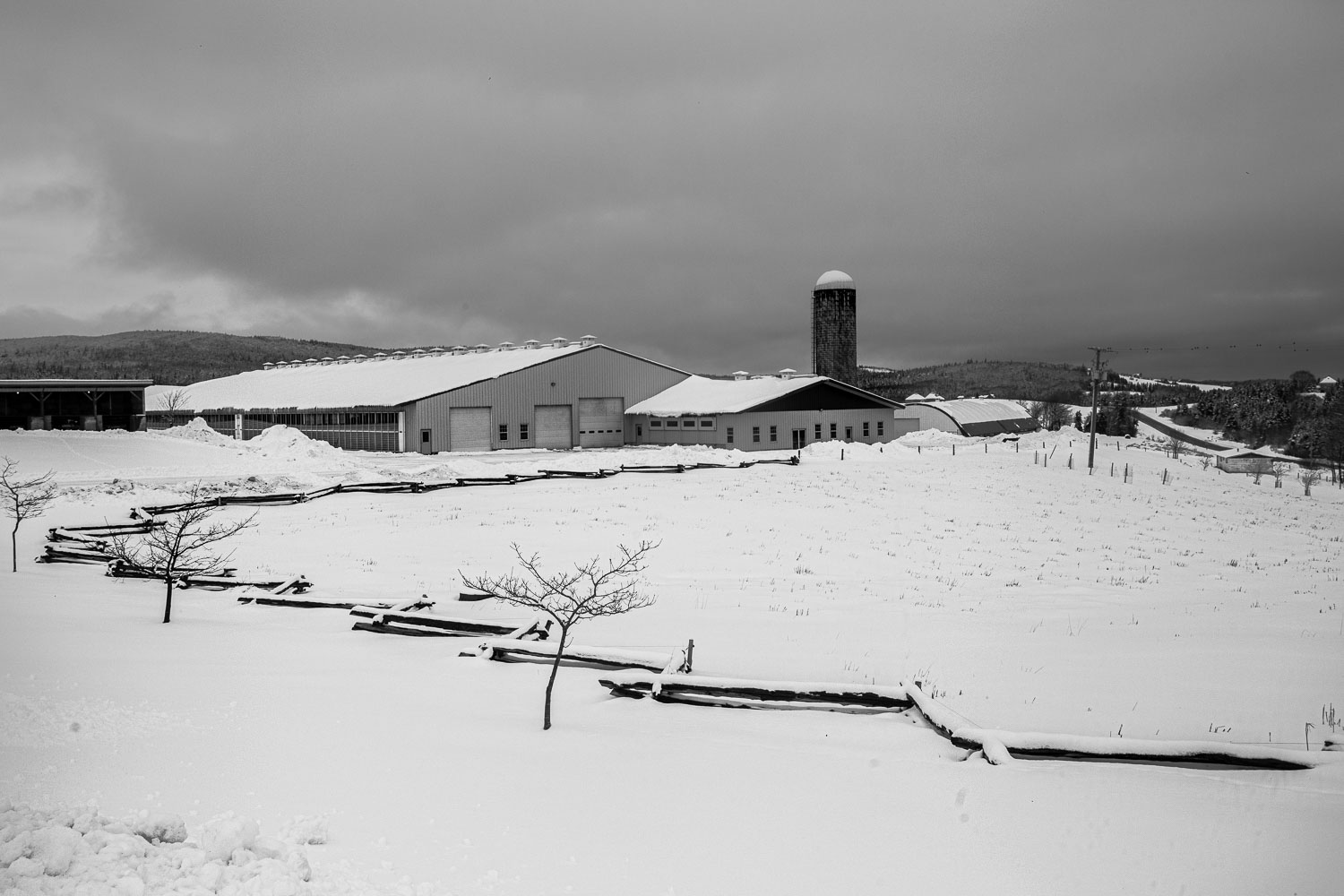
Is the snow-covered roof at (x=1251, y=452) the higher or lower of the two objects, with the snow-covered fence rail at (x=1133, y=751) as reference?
higher

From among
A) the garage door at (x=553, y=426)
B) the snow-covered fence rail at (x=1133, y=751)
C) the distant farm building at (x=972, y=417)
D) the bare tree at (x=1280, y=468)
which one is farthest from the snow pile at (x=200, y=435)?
the bare tree at (x=1280, y=468)

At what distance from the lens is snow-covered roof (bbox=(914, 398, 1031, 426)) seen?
8238 cm

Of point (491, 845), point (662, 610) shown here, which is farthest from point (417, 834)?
point (662, 610)

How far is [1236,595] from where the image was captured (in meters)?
18.9

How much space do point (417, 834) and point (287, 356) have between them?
196266mm

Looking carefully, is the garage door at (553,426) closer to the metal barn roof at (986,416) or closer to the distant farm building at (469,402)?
the distant farm building at (469,402)

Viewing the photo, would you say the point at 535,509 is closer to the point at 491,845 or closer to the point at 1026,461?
the point at 491,845

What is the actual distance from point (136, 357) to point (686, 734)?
626 feet

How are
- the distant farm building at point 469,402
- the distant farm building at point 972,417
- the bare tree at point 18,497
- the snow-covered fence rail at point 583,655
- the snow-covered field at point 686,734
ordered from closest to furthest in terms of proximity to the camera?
the snow-covered field at point 686,734 < the snow-covered fence rail at point 583,655 < the bare tree at point 18,497 < the distant farm building at point 469,402 < the distant farm building at point 972,417

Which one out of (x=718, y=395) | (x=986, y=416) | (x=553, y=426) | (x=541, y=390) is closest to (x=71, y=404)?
(x=541, y=390)

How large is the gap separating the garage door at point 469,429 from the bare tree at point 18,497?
23.0m

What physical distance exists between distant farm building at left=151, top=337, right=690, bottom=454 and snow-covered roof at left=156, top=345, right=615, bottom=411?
17 centimetres

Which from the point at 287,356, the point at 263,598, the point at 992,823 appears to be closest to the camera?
the point at 992,823

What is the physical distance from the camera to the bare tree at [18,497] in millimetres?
19078
